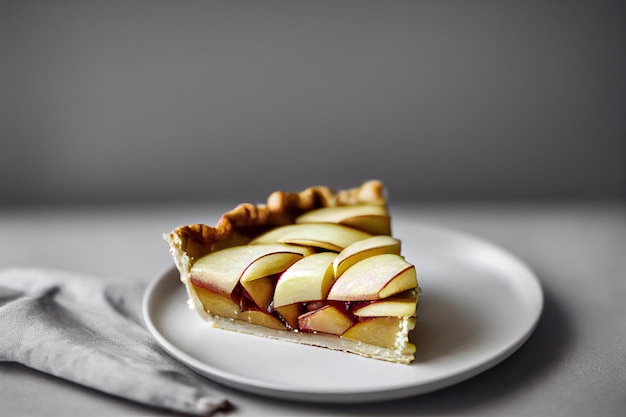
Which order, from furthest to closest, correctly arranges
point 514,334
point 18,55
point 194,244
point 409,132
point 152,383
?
point 409,132 → point 18,55 → point 194,244 → point 514,334 → point 152,383

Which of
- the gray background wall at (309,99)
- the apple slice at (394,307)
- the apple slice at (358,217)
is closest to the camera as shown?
the apple slice at (394,307)

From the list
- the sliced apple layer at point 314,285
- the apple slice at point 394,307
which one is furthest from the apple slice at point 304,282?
the apple slice at point 394,307

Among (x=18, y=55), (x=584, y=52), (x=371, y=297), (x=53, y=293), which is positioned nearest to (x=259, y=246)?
(x=371, y=297)

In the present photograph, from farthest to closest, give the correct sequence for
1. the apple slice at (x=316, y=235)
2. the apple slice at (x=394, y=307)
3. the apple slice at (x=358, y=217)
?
the apple slice at (x=358, y=217) → the apple slice at (x=316, y=235) → the apple slice at (x=394, y=307)

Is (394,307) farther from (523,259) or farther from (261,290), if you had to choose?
(523,259)

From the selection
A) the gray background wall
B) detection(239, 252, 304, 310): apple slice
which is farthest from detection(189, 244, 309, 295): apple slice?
the gray background wall

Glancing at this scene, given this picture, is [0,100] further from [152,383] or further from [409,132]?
[152,383]

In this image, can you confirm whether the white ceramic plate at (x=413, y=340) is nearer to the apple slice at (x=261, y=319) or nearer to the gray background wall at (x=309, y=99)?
the apple slice at (x=261, y=319)

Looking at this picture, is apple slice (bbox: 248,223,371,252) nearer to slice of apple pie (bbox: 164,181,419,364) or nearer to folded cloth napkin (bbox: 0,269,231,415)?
slice of apple pie (bbox: 164,181,419,364)
